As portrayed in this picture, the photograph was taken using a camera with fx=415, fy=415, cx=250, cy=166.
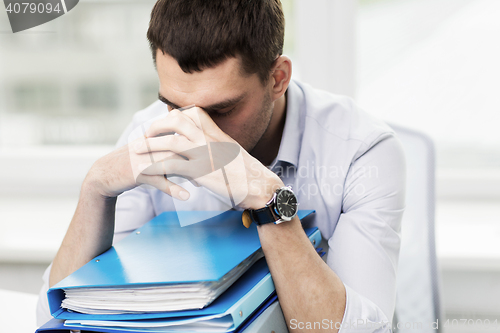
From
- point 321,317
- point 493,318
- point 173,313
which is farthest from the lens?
point 493,318

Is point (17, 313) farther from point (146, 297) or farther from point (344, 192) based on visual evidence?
point (344, 192)

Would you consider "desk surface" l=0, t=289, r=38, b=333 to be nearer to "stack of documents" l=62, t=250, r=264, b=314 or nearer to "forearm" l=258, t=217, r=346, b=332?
"stack of documents" l=62, t=250, r=264, b=314

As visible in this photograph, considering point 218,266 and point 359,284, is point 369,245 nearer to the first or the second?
point 359,284

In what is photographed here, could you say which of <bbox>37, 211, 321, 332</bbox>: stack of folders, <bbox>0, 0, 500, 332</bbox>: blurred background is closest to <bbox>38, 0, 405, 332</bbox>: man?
<bbox>37, 211, 321, 332</bbox>: stack of folders

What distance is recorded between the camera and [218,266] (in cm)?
59

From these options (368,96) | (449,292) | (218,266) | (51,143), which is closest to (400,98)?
(368,96)

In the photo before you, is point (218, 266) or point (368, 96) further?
point (368, 96)

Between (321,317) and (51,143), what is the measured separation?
59.7 inches

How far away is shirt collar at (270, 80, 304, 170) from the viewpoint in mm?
1045

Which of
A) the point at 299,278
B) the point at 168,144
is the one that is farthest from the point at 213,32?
the point at 299,278

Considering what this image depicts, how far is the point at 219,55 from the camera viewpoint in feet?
2.91

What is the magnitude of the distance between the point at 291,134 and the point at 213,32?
0.33 meters

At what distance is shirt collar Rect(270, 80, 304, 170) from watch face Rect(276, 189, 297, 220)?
27 cm

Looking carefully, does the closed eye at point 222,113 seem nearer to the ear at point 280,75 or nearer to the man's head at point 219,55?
the man's head at point 219,55
